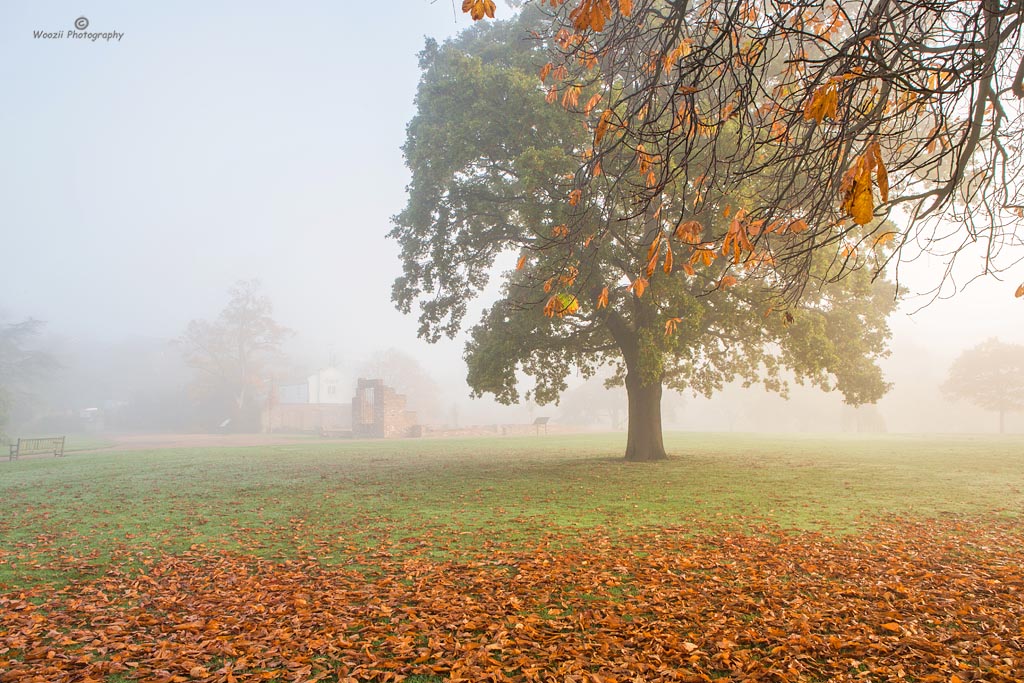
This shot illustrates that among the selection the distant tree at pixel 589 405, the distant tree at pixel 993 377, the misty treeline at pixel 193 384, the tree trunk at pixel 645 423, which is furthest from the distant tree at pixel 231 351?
the distant tree at pixel 993 377

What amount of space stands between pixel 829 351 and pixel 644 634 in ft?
43.2

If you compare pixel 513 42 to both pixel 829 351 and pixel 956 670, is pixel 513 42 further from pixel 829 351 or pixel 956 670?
pixel 956 670

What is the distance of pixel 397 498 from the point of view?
11031mm

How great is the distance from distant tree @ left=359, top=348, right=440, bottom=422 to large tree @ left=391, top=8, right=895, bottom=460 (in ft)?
188

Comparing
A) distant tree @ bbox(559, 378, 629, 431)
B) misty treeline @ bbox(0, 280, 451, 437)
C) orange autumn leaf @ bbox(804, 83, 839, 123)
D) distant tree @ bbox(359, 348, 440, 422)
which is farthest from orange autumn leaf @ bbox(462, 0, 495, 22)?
distant tree @ bbox(359, 348, 440, 422)

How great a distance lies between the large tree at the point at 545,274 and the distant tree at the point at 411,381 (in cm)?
5717

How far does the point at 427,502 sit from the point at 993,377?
2178 inches

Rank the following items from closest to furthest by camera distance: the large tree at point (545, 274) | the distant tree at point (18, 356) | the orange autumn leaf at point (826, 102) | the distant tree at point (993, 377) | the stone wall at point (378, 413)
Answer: the orange autumn leaf at point (826, 102), the large tree at point (545, 274), the stone wall at point (378, 413), the distant tree at point (18, 356), the distant tree at point (993, 377)

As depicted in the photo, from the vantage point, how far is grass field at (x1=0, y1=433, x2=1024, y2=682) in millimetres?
5281

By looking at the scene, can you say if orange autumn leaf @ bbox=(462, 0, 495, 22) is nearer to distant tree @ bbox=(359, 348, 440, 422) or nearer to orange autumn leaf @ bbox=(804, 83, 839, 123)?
orange autumn leaf @ bbox=(804, 83, 839, 123)

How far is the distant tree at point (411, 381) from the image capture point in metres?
74.5

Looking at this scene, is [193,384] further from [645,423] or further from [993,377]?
[993,377]

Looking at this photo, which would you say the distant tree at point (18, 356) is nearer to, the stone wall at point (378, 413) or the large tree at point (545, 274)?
the stone wall at point (378, 413)

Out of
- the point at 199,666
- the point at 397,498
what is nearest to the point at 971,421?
the point at 397,498
